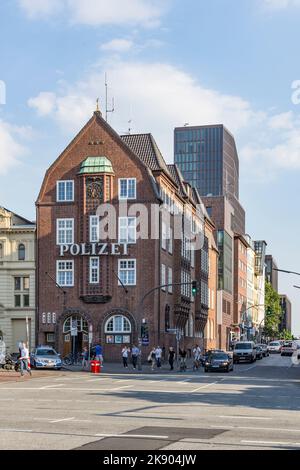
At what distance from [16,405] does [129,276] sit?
42.8m

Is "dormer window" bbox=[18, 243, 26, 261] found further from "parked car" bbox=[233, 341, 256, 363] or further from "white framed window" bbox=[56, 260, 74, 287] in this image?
"parked car" bbox=[233, 341, 256, 363]

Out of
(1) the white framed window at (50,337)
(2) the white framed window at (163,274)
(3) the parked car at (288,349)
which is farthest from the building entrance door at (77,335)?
(3) the parked car at (288,349)

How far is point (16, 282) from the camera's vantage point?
6856 centimetres

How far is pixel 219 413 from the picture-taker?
2122cm

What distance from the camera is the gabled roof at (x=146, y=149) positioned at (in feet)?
230

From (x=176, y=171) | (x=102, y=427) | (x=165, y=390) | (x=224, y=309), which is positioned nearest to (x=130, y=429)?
(x=102, y=427)

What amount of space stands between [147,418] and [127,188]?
4797 centimetres

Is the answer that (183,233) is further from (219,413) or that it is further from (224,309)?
(219,413)

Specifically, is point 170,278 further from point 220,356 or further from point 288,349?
point 288,349

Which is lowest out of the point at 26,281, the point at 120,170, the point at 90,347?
the point at 90,347

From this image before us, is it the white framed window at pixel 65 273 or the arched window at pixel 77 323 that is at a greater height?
the white framed window at pixel 65 273

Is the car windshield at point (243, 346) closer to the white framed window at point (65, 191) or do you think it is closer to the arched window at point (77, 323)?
the arched window at point (77, 323)

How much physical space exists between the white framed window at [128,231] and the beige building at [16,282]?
25.8 feet

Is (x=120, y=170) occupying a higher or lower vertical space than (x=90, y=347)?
higher
